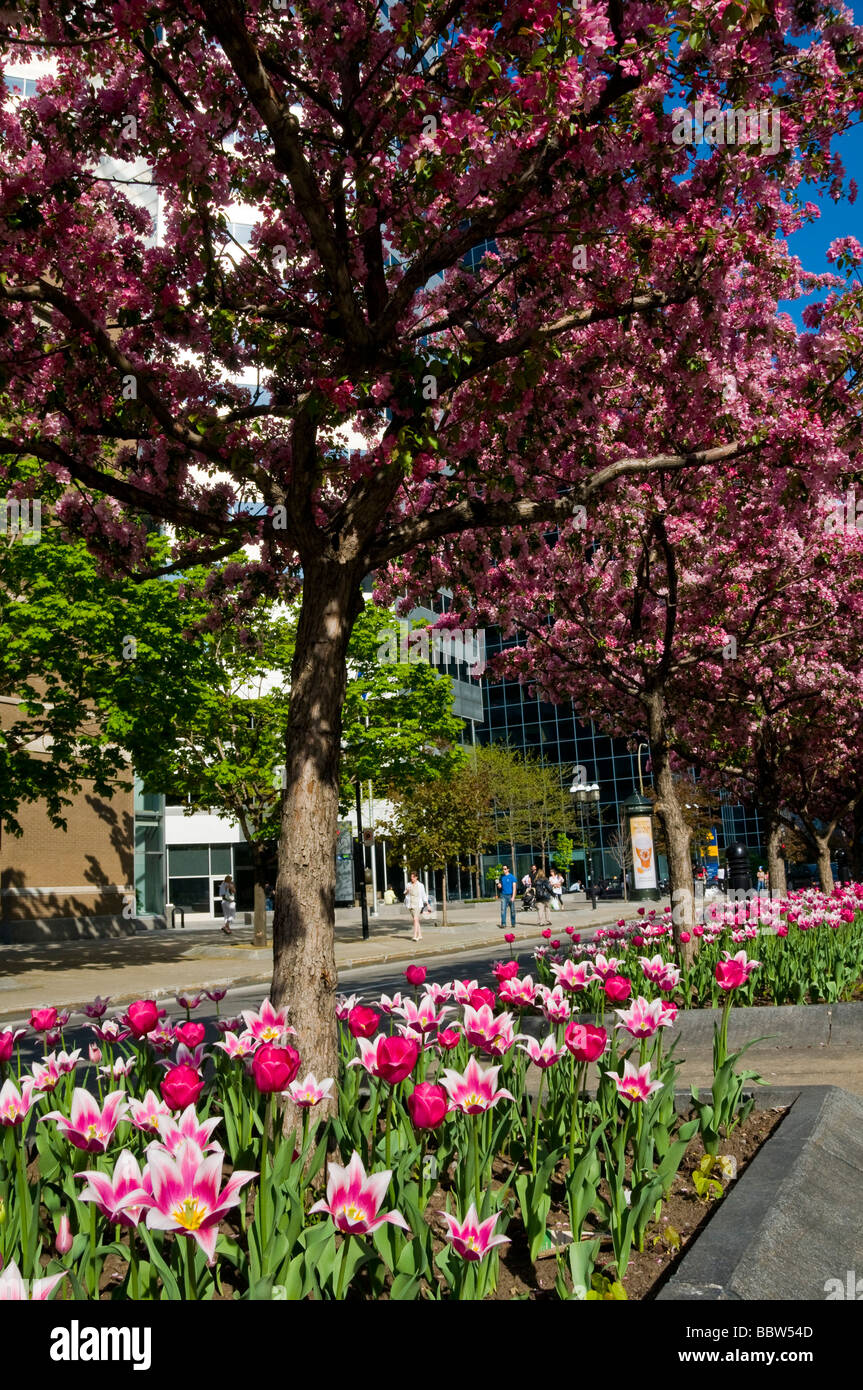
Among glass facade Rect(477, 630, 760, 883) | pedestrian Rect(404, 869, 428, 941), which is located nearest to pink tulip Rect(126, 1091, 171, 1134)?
pedestrian Rect(404, 869, 428, 941)

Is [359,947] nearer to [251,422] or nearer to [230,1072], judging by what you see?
[251,422]

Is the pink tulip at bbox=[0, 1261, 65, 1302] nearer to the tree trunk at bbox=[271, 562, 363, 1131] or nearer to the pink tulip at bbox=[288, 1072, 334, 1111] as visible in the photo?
the pink tulip at bbox=[288, 1072, 334, 1111]

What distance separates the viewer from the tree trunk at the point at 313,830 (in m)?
4.77

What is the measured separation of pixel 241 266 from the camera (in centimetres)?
764

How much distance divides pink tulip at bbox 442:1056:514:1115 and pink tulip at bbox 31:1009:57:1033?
220cm

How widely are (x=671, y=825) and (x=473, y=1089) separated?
25.1 ft

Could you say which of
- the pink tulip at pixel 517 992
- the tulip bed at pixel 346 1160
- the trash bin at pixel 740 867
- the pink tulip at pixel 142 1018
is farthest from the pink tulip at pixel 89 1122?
the trash bin at pixel 740 867

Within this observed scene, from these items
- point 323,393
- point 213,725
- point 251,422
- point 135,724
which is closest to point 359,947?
point 213,725

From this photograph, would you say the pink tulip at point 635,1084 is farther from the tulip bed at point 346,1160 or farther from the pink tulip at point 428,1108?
the pink tulip at point 428,1108

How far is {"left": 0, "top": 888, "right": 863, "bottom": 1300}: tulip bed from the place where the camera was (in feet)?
8.20

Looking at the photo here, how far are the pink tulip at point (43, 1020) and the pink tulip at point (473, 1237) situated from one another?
107 inches

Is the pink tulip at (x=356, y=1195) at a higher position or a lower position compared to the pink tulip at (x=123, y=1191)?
lower
